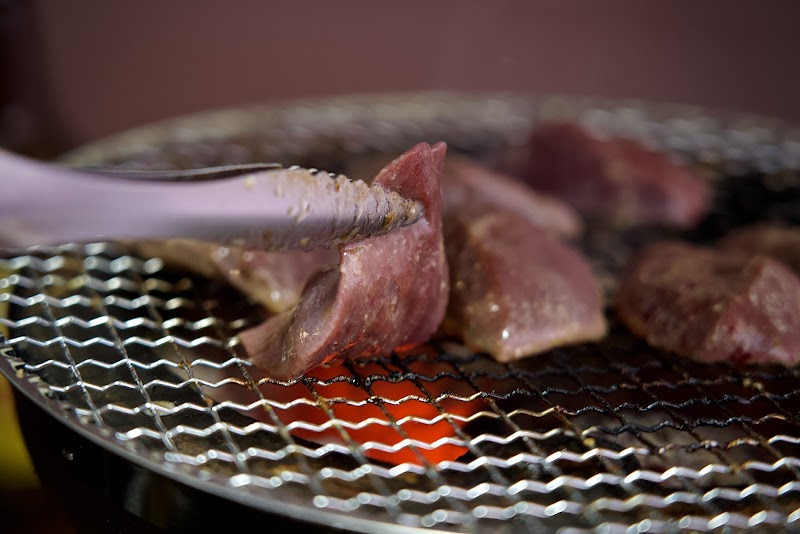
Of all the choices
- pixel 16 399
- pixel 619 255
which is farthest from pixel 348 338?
pixel 619 255

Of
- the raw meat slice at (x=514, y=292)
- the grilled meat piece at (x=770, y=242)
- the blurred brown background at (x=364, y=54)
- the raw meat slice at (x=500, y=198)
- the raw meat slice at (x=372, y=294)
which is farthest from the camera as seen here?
the blurred brown background at (x=364, y=54)

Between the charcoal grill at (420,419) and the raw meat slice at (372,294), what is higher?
the raw meat slice at (372,294)

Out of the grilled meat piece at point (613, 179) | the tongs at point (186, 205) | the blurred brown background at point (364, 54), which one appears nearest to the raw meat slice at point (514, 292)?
the tongs at point (186, 205)

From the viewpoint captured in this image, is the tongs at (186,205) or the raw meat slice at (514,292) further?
the raw meat slice at (514,292)

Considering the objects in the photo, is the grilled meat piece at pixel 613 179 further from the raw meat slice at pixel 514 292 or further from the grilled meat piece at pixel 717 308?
the raw meat slice at pixel 514 292

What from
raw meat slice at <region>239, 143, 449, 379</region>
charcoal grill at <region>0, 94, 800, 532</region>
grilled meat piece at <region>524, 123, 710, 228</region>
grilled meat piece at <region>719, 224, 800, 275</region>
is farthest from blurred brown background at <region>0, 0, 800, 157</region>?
raw meat slice at <region>239, 143, 449, 379</region>

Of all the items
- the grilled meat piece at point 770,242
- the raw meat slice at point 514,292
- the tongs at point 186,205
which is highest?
the tongs at point 186,205

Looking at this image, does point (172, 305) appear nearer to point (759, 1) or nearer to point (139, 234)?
point (139, 234)
